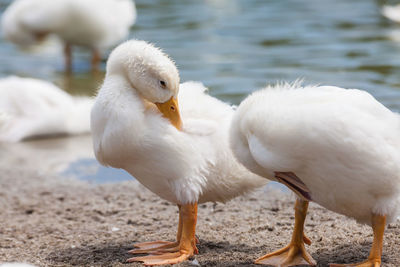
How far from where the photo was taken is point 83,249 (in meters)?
4.36

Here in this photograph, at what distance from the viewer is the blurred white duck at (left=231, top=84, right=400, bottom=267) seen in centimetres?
332

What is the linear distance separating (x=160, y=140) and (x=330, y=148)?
981 millimetres

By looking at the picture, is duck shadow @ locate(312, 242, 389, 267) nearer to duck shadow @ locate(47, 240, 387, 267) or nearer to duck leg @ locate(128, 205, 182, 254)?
duck shadow @ locate(47, 240, 387, 267)

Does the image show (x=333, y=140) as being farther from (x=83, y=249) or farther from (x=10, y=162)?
(x=10, y=162)

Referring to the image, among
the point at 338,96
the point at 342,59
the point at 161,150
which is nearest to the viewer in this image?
the point at 338,96

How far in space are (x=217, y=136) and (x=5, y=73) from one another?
799 cm

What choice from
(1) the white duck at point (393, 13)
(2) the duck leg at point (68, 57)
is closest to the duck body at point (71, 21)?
(2) the duck leg at point (68, 57)

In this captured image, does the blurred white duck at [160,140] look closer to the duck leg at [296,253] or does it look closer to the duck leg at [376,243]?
the duck leg at [296,253]

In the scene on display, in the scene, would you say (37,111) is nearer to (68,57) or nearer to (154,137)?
(68,57)

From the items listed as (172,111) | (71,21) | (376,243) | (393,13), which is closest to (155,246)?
(172,111)

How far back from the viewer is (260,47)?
11977 millimetres

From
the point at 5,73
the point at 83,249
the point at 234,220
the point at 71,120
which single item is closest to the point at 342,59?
the point at 71,120

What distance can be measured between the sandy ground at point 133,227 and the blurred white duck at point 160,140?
33 cm

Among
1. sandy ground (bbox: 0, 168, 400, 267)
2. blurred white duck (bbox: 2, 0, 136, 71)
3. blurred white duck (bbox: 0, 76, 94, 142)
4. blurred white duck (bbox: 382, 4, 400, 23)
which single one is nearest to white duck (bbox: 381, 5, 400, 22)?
blurred white duck (bbox: 382, 4, 400, 23)
